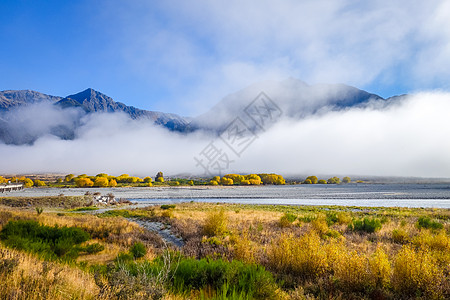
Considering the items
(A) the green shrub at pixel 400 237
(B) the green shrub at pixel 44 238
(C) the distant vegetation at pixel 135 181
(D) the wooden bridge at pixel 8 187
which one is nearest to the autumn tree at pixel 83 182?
(C) the distant vegetation at pixel 135 181

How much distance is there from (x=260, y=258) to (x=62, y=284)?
570cm

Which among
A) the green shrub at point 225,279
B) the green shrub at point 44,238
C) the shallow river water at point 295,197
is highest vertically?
the green shrub at point 225,279

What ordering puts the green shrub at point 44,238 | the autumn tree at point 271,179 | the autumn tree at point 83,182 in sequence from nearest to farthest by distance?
the green shrub at point 44,238 → the autumn tree at point 83,182 → the autumn tree at point 271,179

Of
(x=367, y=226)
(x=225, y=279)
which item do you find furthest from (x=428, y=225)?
(x=225, y=279)

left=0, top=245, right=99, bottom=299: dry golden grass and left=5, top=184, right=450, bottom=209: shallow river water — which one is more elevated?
left=0, top=245, right=99, bottom=299: dry golden grass

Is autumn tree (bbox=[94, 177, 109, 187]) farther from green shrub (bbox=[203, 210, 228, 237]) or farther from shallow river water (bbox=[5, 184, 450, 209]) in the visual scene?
green shrub (bbox=[203, 210, 228, 237])

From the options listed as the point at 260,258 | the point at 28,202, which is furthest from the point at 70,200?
the point at 260,258

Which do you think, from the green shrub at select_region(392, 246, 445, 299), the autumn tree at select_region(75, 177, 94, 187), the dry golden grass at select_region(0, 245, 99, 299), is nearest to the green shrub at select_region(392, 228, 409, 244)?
the green shrub at select_region(392, 246, 445, 299)

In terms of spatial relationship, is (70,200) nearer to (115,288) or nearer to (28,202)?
(28,202)

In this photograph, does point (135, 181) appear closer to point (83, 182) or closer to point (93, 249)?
point (83, 182)

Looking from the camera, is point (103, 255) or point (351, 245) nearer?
point (103, 255)

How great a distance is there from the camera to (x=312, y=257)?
692 cm

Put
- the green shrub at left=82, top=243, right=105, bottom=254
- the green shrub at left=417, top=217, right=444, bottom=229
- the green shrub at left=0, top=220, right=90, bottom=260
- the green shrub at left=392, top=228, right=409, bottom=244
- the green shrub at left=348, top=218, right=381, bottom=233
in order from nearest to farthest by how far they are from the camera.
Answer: the green shrub at left=0, top=220, right=90, bottom=260, the green shrub at left=82, top=243, right=105, bottom=254, the green shrub at left=392, top=228, right=409, bottom=244, the green shrub at left=348, top=218, right=381, bottom=233, the green shrub at left=417, top=217, right=444, bottom=229

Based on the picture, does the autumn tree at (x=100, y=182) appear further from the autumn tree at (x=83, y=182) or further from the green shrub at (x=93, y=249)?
the green shrub at (x=93, y=249)
